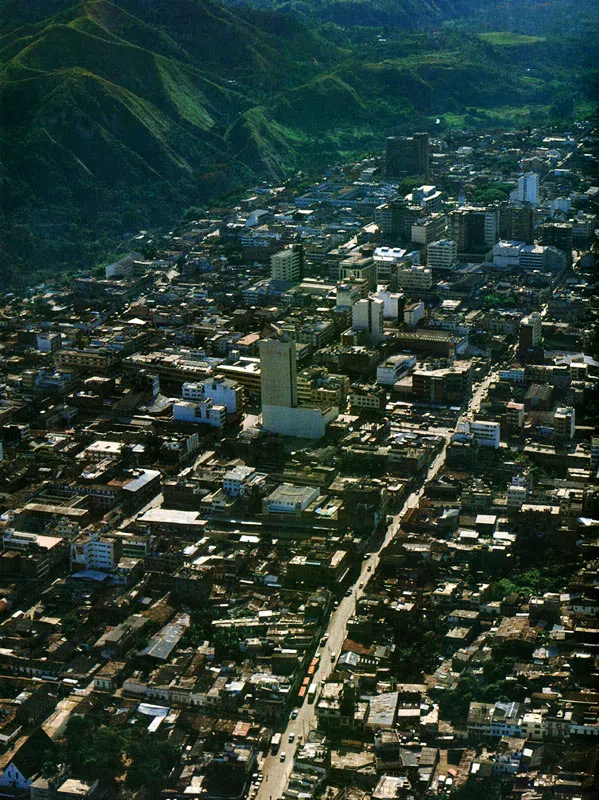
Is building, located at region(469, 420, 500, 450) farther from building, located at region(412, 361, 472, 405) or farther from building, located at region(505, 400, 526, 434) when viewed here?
building, located at region(412, 361, 472, 405)

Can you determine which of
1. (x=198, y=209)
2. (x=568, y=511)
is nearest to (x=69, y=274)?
(x=198, y=209)

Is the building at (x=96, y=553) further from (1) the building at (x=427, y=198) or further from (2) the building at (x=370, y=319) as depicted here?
(1) the building at (x=427, y=198)

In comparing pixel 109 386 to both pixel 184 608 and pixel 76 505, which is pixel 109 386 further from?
pixel 184 608

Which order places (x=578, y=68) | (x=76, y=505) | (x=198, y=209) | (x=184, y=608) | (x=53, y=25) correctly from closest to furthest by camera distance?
1. (x=184, y=608)
2. (x=76, y=505)
3. (x=198, y=209)
4. (x=53, y=25)
5. (x=578, y=68)

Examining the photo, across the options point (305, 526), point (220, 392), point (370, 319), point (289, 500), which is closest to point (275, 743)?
point (305, 526)

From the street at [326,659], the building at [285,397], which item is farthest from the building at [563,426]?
the building at [285,397]
